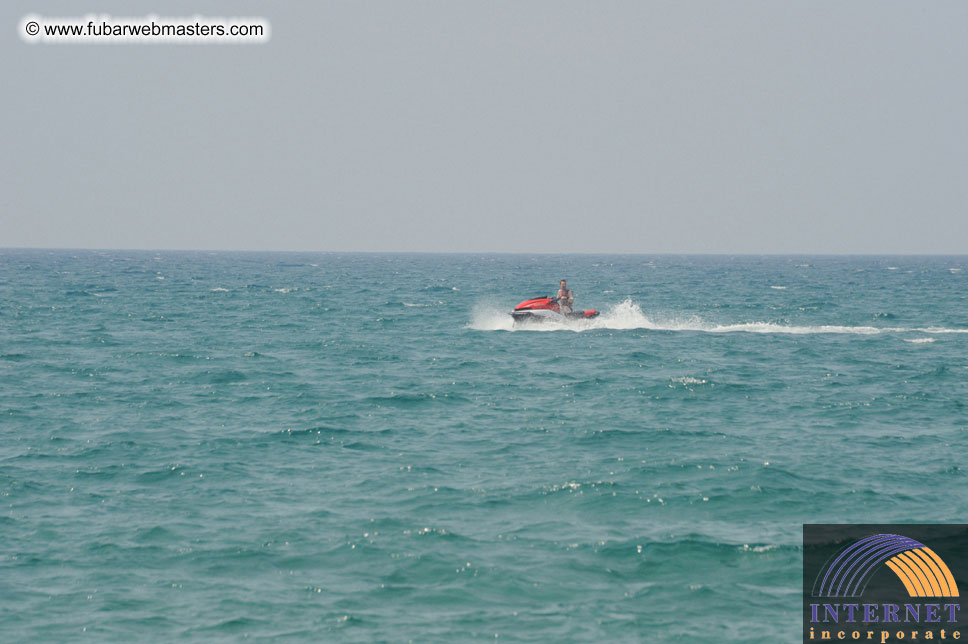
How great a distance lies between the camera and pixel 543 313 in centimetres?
4369

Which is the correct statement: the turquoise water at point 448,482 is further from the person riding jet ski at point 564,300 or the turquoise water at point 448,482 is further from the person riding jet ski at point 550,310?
the person riding jet ski at point 550,310

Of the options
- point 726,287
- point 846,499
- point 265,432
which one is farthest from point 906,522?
point 726,287

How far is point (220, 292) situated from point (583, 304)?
32.2m

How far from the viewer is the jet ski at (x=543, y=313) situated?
43.3 metres

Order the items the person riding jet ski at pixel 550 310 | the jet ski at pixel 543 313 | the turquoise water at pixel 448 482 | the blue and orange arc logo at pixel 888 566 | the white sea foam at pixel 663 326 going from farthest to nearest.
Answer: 1. the white sea foam at pixel 663 326
2. the jet ski at pixel 543 313
3. the person riding jet ski at pixel 550 310
4. the blue and orange arc logo at pixel 888 566
5. the turquoise water at pixel 448 482

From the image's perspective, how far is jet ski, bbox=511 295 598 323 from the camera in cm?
4328

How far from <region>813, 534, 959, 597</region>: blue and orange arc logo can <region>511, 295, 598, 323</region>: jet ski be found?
95.1 feet

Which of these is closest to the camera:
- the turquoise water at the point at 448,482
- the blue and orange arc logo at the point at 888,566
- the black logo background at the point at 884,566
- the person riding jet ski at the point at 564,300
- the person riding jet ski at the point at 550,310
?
the black logo background at the point at 884,566

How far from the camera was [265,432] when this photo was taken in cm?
Result: 2241

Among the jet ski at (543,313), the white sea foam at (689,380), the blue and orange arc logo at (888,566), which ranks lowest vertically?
the blue and orange arc logo at (888,566)

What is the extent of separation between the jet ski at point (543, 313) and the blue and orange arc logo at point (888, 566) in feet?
95.1

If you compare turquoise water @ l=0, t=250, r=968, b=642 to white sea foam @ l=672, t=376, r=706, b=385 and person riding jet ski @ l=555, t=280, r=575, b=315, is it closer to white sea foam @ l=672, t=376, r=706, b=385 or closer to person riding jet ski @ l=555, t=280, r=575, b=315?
white sea foam @ l=672, t=376, r=706, b=385

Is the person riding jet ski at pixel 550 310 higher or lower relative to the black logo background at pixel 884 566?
higher

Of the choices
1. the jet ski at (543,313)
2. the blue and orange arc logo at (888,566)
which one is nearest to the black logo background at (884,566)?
the blue and orange arc logo at (888,566)
